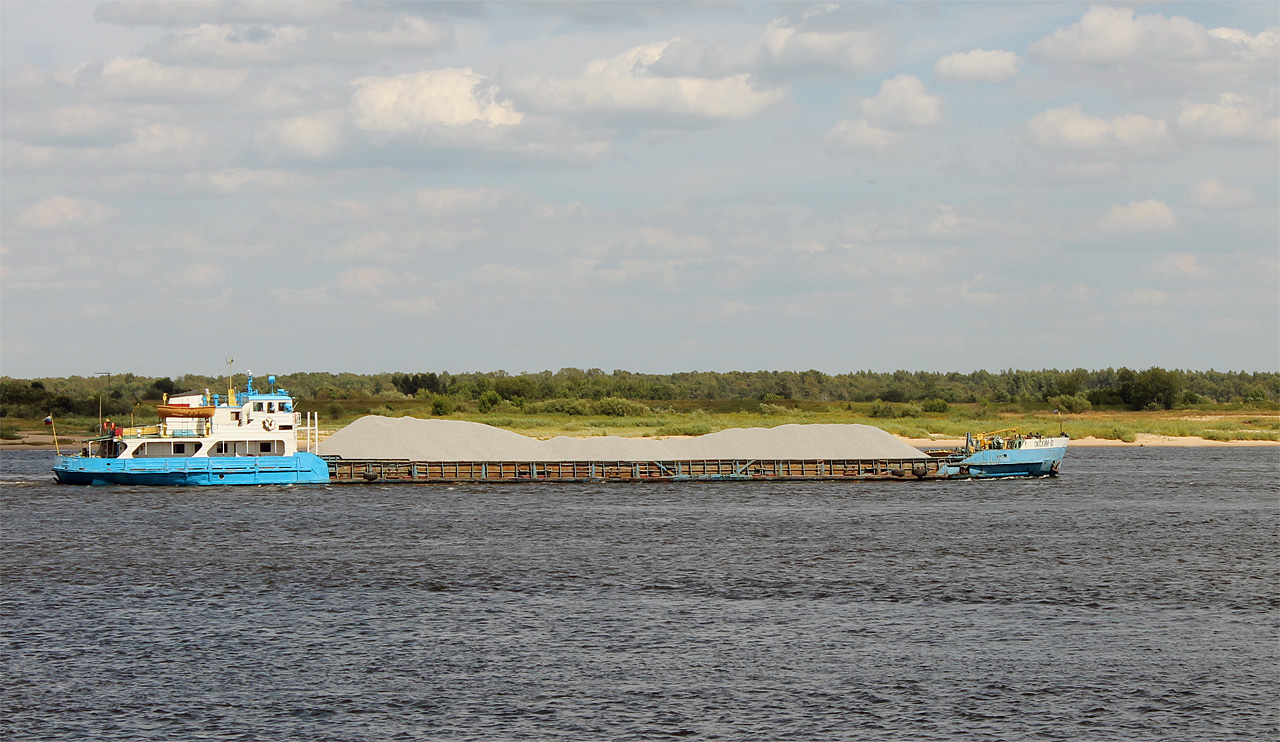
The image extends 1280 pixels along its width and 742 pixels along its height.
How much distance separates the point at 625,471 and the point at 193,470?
1200 inches

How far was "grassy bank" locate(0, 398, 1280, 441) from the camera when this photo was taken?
448 ft

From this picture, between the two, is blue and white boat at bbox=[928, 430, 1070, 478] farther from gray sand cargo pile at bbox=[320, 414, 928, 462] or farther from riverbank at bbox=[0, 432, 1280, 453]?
riverbank at bbox=[0, 432, 1280, 453]

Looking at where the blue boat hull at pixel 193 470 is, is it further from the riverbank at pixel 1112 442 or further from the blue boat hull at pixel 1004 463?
the riverbank at pixel 1112 442

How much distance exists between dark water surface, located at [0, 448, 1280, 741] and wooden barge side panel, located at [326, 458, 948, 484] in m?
→ 19.5

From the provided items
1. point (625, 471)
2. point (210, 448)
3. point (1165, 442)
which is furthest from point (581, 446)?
point (1165, 442)

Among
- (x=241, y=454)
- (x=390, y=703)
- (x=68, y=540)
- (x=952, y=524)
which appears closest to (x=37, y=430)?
(x=241, y=454)

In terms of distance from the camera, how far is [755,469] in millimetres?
84688

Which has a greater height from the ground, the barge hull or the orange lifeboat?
the orange lifeboat

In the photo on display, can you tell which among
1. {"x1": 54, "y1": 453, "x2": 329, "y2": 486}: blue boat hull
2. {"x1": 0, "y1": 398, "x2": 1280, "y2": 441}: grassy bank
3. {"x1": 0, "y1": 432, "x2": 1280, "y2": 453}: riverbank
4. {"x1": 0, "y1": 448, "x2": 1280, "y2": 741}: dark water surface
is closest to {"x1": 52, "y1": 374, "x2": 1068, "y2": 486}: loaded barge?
{"x1": 54, "y1": 453, "x2": 329, "y2": 486}: blue boat hull

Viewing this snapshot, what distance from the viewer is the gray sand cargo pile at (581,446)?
92.9 meters

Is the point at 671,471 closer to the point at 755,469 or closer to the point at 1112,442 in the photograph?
the point at 755,469

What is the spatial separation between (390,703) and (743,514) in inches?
1543

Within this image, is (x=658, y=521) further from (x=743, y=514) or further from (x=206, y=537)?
(x=206, y=537)

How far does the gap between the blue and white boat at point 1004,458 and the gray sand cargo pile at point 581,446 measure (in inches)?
437
